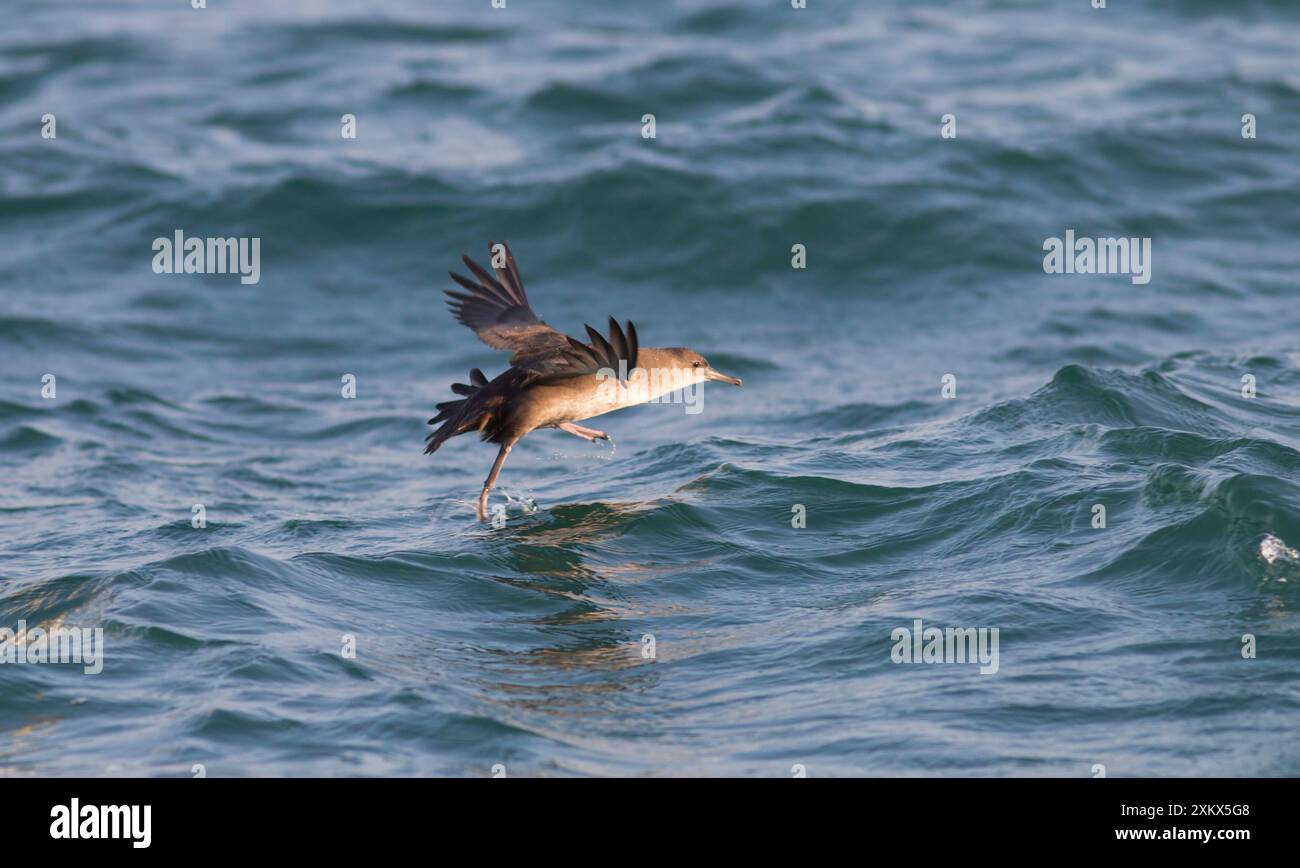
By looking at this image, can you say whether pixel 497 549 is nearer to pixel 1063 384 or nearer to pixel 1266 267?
pixel 1063 384

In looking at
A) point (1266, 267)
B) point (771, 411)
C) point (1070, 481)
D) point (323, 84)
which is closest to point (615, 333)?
point (1070, 481)

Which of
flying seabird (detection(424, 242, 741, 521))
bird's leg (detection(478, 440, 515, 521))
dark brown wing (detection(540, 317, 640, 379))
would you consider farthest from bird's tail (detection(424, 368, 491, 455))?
dark brown wing (detection(540, 317, 640, 379))

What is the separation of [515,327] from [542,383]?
98cm

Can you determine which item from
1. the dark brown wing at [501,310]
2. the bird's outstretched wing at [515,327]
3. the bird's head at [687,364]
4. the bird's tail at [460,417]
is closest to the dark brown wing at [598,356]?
the bird's outstretched wing at [515,327]

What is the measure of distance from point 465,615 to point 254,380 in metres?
8.55

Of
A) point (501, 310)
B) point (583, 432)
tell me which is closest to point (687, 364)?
point (583, 432)

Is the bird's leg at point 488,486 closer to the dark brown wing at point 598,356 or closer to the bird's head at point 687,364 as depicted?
the dark brown wing at point 598,356

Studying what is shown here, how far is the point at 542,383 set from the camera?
10172 mm

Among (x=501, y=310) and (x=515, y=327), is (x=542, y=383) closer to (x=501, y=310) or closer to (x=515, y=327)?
(x=515, y=327)

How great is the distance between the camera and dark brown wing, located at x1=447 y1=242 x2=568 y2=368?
10.9 meters

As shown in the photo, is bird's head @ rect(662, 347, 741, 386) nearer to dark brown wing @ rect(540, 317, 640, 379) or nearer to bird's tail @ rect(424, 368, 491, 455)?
dark brown wing @ rect(540, 317, 640, 379)

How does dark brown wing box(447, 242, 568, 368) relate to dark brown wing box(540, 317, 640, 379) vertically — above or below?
above

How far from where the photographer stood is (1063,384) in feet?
40.8

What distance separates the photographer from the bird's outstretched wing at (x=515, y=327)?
10.1 meters
